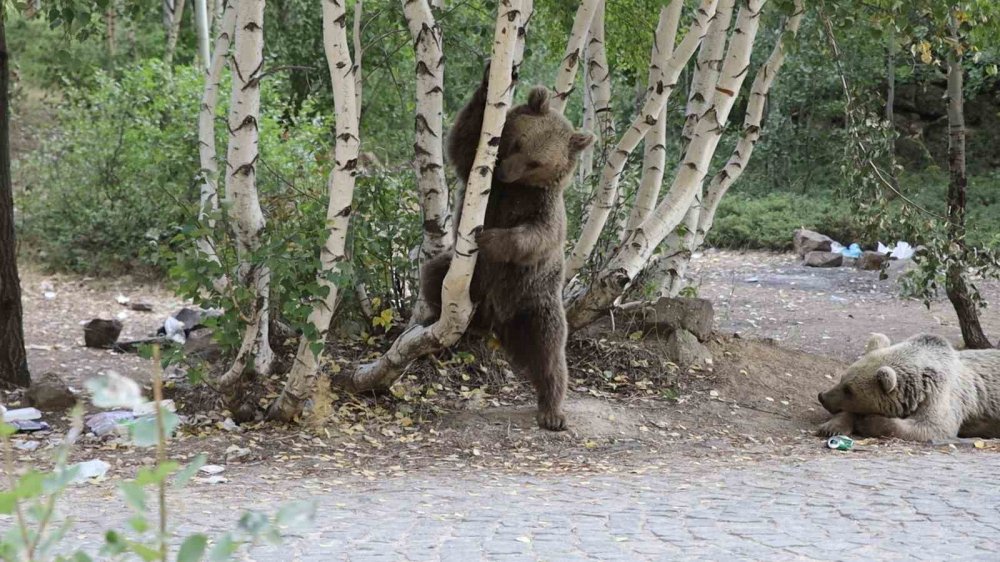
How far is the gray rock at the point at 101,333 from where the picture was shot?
416 inches

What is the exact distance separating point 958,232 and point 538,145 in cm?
458

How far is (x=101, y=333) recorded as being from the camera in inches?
→ 416

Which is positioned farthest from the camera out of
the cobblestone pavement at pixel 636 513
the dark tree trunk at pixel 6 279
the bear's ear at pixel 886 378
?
the dark tree trunk at pixel 6 279

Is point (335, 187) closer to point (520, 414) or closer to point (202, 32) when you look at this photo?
point (520, 414)

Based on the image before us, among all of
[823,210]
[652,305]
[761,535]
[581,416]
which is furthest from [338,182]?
[823,210]

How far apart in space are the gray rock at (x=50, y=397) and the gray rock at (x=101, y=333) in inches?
119

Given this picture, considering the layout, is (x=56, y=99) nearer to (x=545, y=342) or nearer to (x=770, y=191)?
(x=770, y=191)

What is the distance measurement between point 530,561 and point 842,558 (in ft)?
3.96

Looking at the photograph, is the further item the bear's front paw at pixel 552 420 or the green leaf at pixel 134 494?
the bear's front paw at pixel 552 420

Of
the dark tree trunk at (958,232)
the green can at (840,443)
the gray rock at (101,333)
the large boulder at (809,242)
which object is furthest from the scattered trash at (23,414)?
the large boulder at (809,242)

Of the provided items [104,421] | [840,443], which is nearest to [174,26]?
[104,421]

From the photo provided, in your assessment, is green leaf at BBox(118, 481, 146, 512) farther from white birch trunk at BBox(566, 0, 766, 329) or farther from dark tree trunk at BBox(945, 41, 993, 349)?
dark tree trunk at BBox(945, 41, 993, 349)

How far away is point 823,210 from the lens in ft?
67.7

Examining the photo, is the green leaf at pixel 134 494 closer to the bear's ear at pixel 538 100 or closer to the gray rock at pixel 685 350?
the bear's ear at pixel 538 100
